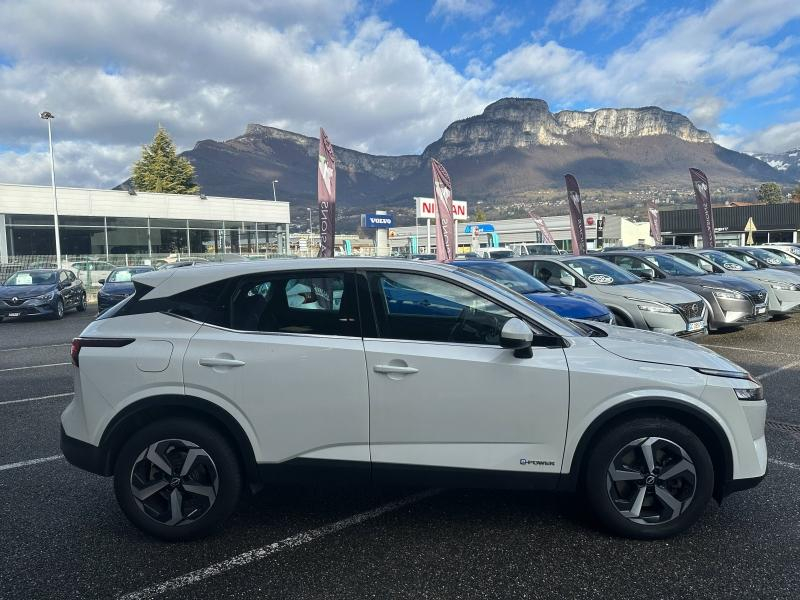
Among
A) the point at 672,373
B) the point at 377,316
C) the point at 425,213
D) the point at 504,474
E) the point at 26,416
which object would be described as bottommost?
→ the point at 26,416

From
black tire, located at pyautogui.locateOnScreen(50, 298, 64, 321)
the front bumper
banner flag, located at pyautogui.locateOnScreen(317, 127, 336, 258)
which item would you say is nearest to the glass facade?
black tire, located at pyautogui.locateOnScreen(50, 298, 64, 321)

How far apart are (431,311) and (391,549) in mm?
1394

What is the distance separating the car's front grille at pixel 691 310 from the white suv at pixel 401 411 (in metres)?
5.64

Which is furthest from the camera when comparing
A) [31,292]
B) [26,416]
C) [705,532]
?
[31,292]

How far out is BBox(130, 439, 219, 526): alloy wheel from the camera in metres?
3.19

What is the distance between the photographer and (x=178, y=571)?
294 cm

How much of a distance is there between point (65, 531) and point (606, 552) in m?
3.19

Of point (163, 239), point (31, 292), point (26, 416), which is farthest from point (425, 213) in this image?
point (26, 416)

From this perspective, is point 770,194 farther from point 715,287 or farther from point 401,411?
point 401,411

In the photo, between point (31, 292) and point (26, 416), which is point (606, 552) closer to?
point (26, 416)

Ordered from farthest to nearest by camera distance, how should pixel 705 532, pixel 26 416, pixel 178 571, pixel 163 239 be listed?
pixel 163 239 < pixel 26 416 < pixel 705 532 < pixel 178 571

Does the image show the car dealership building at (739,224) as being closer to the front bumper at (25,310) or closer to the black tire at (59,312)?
the black tire at (59,312)

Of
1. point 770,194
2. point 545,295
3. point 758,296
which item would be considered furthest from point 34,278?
point 770,194

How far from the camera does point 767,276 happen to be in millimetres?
11695
